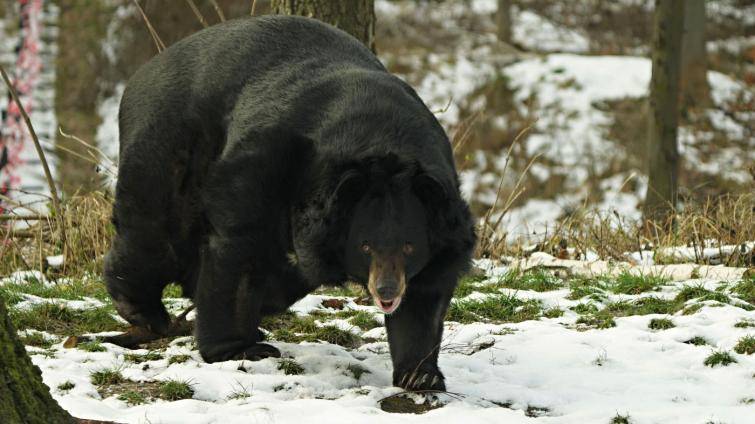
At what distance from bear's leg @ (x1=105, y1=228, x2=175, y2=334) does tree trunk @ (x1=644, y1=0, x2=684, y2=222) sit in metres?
5.39

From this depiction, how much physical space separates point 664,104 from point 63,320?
633 cm

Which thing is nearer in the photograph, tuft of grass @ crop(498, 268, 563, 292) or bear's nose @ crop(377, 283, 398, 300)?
bear's nose @ crop(377, 283, 398, 300)

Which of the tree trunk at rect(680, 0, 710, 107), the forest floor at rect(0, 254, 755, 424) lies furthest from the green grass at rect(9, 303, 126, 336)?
the tree trunk at rect(680, 0, 710, 107)

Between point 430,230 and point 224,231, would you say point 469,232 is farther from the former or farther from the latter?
point 224,231

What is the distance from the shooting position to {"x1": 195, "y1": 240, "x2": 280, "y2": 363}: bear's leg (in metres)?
4.92

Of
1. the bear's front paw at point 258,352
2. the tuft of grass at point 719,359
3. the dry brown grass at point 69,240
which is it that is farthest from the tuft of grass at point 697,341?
the dry brown grass at point 69,240

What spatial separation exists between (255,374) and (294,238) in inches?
26.6

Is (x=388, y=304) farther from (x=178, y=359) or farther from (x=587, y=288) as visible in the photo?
(x=587, y=288)

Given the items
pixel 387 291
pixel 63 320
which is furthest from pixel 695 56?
pixel 387 291

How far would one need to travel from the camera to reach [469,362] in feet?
17.0

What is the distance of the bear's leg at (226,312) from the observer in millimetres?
4922

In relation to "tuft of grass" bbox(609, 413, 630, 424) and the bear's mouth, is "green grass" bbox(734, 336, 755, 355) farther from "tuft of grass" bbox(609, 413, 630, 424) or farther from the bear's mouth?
the bear's mouth

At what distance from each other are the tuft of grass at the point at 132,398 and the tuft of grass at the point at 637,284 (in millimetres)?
3305

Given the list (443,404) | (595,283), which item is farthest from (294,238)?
(595,283)
